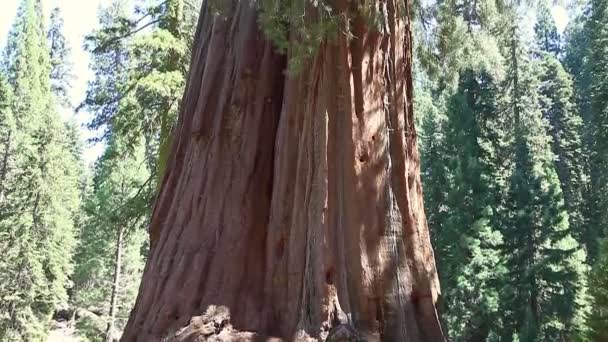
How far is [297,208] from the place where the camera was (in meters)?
6.20

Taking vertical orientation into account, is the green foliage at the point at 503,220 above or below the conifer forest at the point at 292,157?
above

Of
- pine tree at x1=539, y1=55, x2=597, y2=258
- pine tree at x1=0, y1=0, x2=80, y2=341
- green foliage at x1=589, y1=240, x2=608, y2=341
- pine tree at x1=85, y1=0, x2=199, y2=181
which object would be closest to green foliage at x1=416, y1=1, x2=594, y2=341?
pine tree at x1=539, y1=55, x2=597, y2=258

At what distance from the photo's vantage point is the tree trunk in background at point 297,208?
584cm

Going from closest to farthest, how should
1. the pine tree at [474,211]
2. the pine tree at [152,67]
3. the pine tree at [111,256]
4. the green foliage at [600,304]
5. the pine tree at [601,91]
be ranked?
the green foliage at [600,304], the pine tree at [152,67], the pine tree at [474,211], the pine tree at [601,91], the pine tree at [111,256]

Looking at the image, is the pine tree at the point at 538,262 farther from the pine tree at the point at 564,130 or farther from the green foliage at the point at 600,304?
the green foliage at the point at 600,304

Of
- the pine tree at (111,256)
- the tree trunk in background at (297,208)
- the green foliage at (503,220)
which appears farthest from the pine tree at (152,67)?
the pine tree at (111,256)

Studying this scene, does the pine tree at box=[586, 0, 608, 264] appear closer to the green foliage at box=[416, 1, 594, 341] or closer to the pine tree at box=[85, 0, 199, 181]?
the green foliage at box=[416, 1, 594, 341]

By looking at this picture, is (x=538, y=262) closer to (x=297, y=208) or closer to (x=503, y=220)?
(x=503, y=220)

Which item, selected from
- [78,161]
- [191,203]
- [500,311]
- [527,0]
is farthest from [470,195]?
[78,161]

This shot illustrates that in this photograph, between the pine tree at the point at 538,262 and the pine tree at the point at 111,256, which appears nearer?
the pine tree at the point at 538,262

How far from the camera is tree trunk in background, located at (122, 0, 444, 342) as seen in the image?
584cm

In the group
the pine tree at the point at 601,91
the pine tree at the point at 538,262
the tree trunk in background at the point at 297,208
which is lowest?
the tree trunk in background at the point at 297,208

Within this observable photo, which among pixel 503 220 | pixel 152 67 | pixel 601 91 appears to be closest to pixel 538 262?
pixel 503 220

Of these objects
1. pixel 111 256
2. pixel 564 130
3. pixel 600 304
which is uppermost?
pixel 564 130
